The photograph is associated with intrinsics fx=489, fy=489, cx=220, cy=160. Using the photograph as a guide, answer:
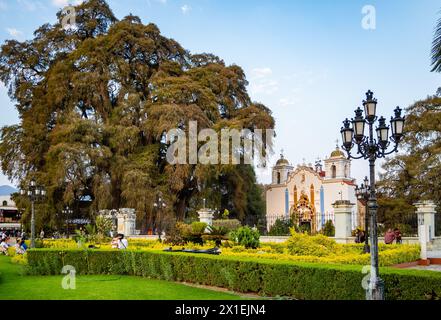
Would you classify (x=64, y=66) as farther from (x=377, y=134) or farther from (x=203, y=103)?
(x=377, y=134)

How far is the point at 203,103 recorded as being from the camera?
31031 millimetres

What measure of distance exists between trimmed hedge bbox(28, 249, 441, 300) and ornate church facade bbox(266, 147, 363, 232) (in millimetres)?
24219

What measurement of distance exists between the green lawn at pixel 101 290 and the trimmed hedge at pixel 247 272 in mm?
452

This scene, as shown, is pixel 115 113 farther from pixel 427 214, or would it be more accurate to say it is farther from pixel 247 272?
pixel 247 272

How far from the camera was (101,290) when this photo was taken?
38.1 ft

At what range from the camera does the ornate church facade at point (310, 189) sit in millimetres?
40062

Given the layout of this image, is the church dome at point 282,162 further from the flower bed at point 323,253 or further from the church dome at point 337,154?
the flower bed at point 323,253

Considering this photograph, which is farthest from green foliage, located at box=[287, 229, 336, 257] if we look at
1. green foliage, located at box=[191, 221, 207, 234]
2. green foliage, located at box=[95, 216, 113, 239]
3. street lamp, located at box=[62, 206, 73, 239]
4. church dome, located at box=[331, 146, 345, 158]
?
church dome, located at box=[331, 146, 345, 158]

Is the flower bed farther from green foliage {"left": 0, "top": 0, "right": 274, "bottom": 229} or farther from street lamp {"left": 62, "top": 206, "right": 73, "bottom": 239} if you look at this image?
street lamp {"left": 62, "top": 206, "right": 73, "bottom": 239}

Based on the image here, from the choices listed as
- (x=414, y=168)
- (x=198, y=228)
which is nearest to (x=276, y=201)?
(x=414, y=168)

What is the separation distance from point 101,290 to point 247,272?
139 inches

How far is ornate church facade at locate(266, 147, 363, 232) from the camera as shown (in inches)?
1577

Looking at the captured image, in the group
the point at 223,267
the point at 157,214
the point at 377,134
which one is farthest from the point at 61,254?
the point at 157,214

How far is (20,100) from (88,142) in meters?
9.74
